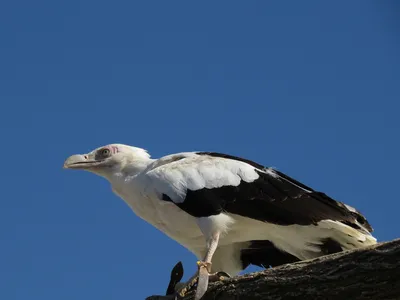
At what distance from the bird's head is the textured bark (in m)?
2.63

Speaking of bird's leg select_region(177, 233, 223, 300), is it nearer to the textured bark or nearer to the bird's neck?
the textured bark

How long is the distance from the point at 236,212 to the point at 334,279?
190 cm

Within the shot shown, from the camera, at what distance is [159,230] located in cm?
877

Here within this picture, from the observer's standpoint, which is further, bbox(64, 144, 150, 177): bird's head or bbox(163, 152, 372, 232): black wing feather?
bbox(64, 144, 150, 177): bird's head

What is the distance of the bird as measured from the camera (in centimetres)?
819

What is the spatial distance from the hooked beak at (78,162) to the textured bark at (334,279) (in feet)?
9.51

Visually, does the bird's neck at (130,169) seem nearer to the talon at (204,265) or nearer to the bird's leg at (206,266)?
the bird's leg at (206,266)

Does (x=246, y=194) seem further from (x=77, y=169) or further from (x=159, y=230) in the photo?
(x=77, y=169)

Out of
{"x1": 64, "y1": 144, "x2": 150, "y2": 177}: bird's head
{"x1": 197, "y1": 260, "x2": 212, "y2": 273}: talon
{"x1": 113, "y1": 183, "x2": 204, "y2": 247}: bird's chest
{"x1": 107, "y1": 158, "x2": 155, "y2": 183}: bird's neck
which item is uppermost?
{"x1": 64, "y1": 144, "x2": 150, "y2": 177}: bird's head

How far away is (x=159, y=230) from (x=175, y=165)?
0.71m

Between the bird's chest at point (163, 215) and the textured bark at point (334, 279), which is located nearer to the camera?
the textured bark at point (334, 279)

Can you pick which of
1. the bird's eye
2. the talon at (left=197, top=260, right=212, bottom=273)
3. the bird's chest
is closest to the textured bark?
the talon at (left=197, top=260, right=212, bottom=273)

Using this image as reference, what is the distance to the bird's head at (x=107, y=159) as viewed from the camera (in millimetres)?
9336

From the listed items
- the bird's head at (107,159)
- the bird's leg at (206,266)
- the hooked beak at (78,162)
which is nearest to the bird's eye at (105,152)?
the bird's head at (107,159)
